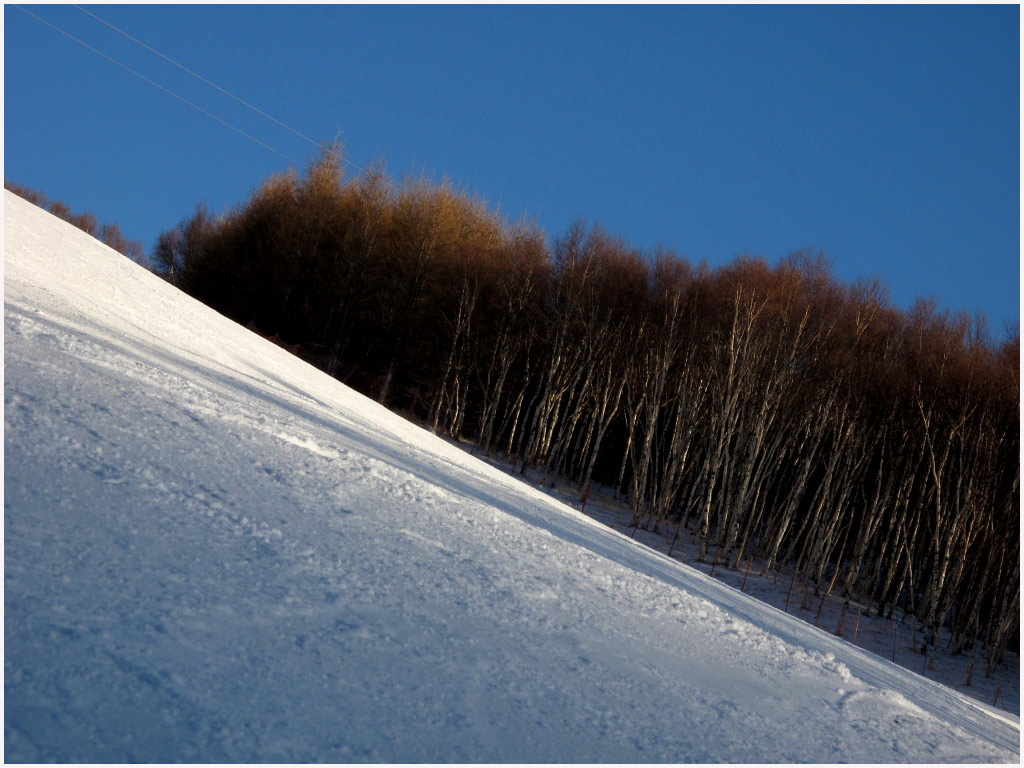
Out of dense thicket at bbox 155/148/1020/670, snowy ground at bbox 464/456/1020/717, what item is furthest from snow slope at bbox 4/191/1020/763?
dense thicket at bbox 155/148/1020/670

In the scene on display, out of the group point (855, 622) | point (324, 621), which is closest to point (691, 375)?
point (855, 622)

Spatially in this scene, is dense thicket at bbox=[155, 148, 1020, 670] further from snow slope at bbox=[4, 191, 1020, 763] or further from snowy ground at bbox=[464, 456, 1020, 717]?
snow slope at bbox=[4, 191, 1020, 763]

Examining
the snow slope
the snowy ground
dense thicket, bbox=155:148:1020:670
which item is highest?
dense thicket, bbox=155:148:1020:670

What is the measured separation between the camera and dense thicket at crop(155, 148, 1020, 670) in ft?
64.7

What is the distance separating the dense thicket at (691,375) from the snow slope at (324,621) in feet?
40.3

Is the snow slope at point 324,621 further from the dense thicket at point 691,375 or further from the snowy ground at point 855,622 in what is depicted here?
the dense thicket at point 691,375

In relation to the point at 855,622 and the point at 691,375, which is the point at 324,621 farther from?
the point at 691,375

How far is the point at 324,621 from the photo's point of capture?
4.28 meters

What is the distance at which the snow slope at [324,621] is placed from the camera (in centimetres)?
330

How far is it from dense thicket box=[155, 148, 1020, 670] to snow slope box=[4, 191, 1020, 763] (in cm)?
1227

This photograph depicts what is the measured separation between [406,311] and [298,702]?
28609mm

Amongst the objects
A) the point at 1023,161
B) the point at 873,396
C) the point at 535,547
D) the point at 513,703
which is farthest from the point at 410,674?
the point at 873,396

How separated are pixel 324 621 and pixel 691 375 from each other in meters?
21.7

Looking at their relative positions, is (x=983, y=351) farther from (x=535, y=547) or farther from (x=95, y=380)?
(x=95, y=380)
